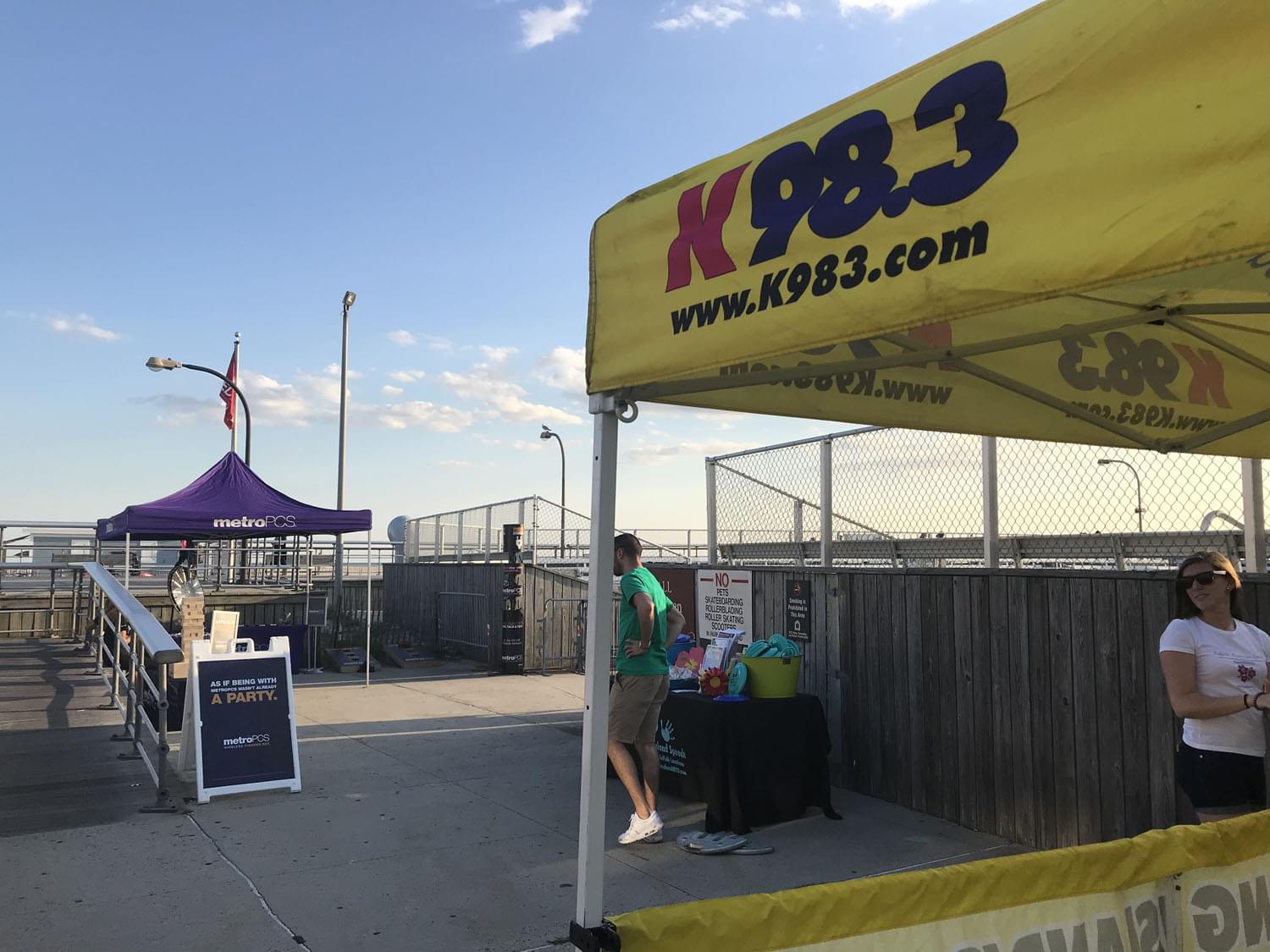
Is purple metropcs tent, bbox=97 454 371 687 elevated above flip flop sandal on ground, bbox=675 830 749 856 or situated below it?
above

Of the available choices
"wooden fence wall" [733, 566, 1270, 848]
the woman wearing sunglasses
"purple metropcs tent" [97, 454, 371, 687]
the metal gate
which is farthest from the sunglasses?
the metal gate

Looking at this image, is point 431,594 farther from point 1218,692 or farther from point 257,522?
point 1218,692

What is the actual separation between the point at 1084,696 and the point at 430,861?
146 inches

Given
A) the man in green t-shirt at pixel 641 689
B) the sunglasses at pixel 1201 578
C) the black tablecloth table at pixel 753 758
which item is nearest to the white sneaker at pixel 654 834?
the man in green t-shirt at pixel 641 689

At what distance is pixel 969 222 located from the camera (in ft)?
6.67

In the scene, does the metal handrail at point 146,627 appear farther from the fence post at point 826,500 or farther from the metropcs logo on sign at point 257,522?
the fence post at point 826,500

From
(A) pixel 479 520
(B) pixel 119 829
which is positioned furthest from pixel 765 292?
(A) pixel 479 520

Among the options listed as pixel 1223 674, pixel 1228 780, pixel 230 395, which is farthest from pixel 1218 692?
pixel 230 395

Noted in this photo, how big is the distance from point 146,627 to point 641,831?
151 inches

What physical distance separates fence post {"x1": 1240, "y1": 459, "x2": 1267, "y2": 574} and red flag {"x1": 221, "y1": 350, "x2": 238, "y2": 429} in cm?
2312

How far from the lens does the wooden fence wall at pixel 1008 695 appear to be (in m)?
5.10

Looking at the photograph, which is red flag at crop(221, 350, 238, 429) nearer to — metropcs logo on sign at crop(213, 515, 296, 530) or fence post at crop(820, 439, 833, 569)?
metropcs logo on sign at crop(213, 515, 296, 530)

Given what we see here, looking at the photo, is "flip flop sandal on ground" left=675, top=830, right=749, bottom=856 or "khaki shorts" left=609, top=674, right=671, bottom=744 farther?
"khaki shorts" left=609, top=674, right=671, bottom=744

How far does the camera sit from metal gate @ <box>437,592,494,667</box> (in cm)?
1623
